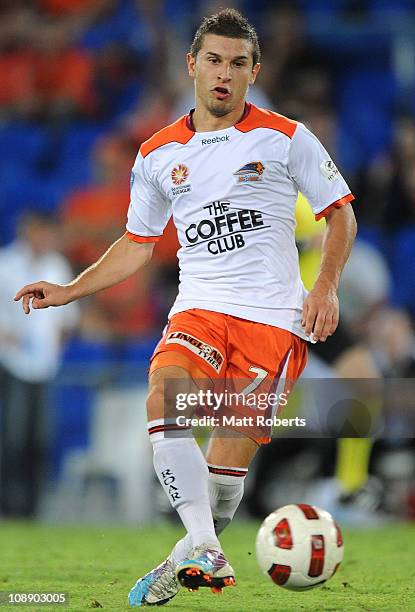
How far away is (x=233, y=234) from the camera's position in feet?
15.4

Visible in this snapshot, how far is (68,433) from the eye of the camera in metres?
9.13

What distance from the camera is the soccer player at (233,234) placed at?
15.2ft

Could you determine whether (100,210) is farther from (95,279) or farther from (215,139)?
(215,139)

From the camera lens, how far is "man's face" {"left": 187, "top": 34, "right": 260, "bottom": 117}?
15.4 ft

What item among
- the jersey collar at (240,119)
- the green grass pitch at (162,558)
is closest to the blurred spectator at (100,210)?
the green grass pitch at (162,558)

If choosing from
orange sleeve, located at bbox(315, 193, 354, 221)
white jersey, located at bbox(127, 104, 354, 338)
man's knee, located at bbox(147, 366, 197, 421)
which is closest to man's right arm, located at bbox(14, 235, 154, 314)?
white jersey, located at bbox(127, 104, 354, 338)

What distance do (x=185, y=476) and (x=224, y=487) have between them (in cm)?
39

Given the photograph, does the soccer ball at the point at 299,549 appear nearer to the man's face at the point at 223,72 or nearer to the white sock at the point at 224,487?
the white sock at the point at 224,487

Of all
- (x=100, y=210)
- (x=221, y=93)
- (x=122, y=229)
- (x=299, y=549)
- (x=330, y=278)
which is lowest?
(x=299, y=549)

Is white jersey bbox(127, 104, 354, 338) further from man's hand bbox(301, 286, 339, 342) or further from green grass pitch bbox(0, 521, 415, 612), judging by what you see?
green grass pitch bbox(0, 521, 415, 612)

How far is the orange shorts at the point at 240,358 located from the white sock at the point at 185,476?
285mm

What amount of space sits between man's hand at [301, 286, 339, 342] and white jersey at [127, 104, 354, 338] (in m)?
0.32

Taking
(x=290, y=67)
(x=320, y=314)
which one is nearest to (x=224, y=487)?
(x=320, y=314)

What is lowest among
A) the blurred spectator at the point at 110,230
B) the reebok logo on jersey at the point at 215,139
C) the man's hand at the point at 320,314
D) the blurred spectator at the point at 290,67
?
the man's hand at the point at 320,314
